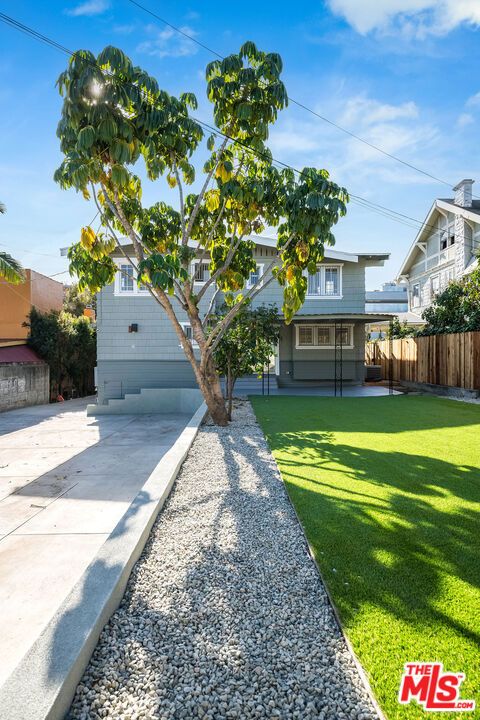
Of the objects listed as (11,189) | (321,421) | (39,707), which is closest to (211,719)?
(39,707)

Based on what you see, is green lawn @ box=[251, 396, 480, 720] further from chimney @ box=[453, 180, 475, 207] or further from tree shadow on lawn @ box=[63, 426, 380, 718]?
chimney @ box=[453, 180, 475, 207]

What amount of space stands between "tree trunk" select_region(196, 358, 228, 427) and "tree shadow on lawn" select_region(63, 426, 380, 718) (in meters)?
4.72

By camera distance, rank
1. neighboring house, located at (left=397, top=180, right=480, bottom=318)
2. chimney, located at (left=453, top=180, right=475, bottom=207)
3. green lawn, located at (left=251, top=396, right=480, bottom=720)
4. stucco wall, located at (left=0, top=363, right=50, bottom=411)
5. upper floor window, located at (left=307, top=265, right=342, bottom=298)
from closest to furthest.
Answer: green lawn, located at (left=251, top=396, right=480, bottom=720) → stucco wall, located at (left=0, top=363, right=50, bottom=411) → upper floor window, located at (left=307, top=265, right=342, bottom=298) → neighboring house, located at (left=397, top=180, right=480, bottom=318) → chimney, located at (left=453, top=180, right=475, bottom=207)

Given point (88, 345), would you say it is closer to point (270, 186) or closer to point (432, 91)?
point (270, 186)

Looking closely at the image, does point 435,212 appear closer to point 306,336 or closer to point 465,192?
point 465,192

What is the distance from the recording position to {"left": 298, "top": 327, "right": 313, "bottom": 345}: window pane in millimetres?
16594

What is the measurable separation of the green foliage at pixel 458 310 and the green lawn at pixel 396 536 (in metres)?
6.65

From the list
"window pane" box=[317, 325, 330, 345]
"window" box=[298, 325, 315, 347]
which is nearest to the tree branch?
"window" box=[298, 325, 315, 347]

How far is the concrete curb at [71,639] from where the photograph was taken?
1.63m

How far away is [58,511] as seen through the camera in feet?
14.7

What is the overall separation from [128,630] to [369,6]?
11167 mm

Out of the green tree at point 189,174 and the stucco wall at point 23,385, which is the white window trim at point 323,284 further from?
the stucco wall at point 23,385

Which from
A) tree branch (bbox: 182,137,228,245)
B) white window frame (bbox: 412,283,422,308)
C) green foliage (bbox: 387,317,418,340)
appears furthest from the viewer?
white window frame (bbox: 412,283,422,308)

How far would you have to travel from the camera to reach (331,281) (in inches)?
634
